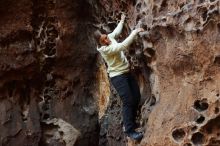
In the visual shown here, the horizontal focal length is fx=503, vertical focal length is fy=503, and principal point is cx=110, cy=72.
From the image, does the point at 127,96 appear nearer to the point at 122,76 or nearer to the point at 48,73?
the point at 122,76

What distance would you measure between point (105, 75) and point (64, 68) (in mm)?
481

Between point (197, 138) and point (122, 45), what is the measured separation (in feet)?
3.50

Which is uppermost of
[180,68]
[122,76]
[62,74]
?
[180,68]

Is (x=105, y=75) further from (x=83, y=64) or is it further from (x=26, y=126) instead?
(x=26, y=126)

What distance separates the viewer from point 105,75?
223 inches

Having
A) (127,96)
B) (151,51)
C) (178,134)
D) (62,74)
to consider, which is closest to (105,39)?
(151,51)

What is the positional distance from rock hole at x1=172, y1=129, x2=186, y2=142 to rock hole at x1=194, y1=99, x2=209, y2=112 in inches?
8.5

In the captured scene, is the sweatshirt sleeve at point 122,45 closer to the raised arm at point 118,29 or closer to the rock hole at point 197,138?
the raised arm at point 118,29

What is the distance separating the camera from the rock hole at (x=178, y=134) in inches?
156

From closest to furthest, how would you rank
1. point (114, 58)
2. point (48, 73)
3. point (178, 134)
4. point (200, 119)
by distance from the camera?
1. point (200, 119)
2. point (178, 134)
3. point (114, 58)
4. point (48, 73)

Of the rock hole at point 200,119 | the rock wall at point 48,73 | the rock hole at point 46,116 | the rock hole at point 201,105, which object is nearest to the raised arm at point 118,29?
the rock wall at point 48,73

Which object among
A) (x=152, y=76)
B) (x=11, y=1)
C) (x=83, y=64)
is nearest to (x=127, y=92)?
(x=152, y=76)

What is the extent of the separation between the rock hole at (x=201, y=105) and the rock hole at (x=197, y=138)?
0.19 metres

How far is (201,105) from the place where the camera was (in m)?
3.89
